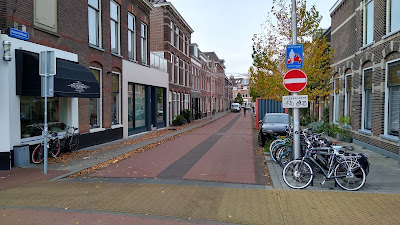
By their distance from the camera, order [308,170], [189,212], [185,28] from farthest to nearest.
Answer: [185,28], [308,170], [189,212]

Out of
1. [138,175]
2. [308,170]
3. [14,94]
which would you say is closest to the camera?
[308,170]

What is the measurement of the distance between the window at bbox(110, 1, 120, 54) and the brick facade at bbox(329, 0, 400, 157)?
38.2 feet

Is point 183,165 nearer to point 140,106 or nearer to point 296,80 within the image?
point 296,80

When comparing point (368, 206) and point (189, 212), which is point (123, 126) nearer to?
point (189, 212)

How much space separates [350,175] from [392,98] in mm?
5666

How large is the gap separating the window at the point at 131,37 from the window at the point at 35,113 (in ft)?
22.7

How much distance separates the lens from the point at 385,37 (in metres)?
10.4

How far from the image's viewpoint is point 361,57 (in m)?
12.8

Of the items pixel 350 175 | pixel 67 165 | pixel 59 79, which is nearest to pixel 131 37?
pixel 59 79

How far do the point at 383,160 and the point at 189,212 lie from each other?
7621 mm

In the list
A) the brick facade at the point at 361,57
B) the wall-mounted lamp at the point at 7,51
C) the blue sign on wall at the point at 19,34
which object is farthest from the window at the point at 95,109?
the brick facade at the point at 361,57

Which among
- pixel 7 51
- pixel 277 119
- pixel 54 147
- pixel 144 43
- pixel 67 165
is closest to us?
pixel 7 51

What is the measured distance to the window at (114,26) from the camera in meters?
14.8

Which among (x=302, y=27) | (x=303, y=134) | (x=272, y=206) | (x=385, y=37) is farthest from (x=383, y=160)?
(x=272, y=206)
